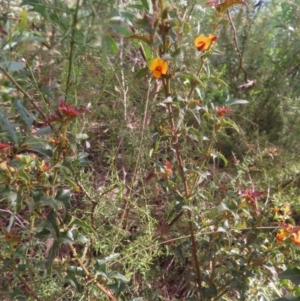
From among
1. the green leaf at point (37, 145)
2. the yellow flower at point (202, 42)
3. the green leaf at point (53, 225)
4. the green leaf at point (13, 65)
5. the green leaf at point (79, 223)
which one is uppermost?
the yellow flower at point (202, 42)

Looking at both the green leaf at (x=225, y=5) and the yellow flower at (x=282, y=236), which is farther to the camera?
the yellow flower at (x=282, y=236)

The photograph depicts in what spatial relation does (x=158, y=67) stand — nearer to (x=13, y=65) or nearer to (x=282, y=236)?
(x=13, y=65)

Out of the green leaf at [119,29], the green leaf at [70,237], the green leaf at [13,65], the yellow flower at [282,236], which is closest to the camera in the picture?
the green leaf at [119,29]

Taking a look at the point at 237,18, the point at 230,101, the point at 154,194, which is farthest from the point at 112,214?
the point at 237,18

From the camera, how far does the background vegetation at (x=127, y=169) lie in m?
0.80

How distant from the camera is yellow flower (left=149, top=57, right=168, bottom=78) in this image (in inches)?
33.5

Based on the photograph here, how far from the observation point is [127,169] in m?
1.55

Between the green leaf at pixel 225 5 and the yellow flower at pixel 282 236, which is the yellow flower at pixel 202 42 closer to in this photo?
the green leaf at pixel 225 5

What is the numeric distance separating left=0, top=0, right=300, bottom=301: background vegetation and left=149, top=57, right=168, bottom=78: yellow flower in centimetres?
2

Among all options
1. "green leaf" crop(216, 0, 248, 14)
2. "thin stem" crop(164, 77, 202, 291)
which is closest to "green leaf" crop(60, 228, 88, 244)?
"thin stem" crop(164, 77, 202, 291)

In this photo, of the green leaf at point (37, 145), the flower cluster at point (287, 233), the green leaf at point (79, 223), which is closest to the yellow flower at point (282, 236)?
the flower cluster at point (287, 233)

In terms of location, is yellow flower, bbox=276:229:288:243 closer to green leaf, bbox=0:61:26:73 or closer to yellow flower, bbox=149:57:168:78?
yellow flower, bbox=149:57:168:78

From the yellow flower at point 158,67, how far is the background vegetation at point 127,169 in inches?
0.7

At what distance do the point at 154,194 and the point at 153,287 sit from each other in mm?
276
